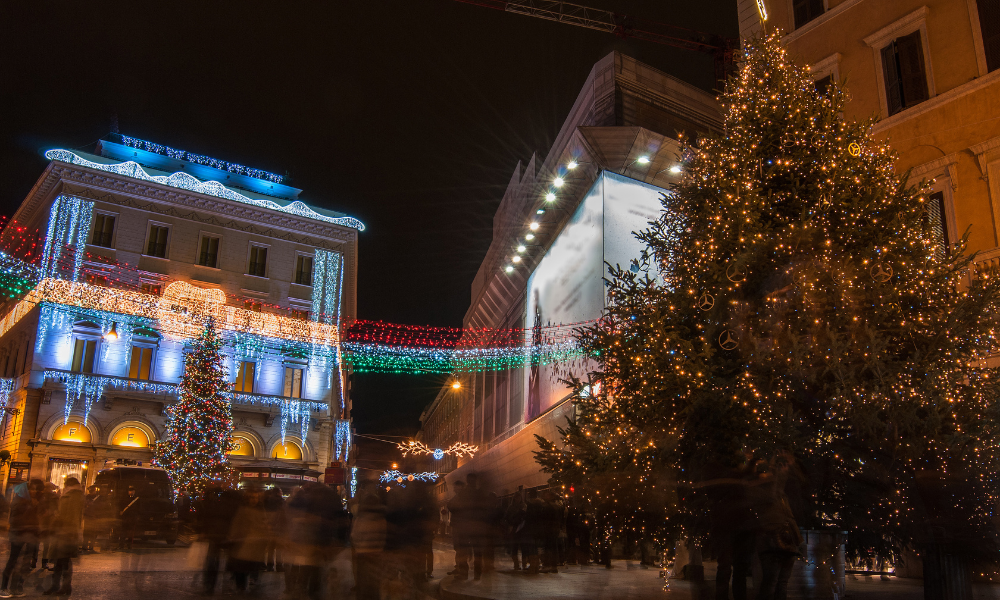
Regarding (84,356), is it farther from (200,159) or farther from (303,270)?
(200,159)

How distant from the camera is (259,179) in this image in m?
43.6

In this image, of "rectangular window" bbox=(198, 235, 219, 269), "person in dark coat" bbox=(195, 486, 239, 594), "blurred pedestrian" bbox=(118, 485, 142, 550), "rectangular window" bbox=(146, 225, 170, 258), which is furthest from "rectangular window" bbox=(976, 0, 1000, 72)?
"rectangular window" bbox=(146, 225, 170, 258)

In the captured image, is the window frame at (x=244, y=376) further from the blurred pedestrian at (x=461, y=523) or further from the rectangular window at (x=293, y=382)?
the blurred pedestrian at (x=461, y=523)

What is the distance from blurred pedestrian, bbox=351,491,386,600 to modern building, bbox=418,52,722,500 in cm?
1097

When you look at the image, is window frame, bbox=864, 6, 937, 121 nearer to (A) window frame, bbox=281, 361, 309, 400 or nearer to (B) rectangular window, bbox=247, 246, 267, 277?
(A) window frame, bbox=281, 361, 309, 400

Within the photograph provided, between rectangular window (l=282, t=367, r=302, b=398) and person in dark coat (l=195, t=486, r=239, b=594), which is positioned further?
rectangular window (l=282, t=367, r=302, b=398)

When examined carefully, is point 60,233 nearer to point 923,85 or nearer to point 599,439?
point 599,439

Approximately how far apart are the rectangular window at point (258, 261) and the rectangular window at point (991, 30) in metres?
34.6

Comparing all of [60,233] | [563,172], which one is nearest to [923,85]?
[563,172]

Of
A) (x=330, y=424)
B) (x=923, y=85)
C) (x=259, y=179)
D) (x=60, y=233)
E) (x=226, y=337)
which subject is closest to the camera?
(x=923, y=85)

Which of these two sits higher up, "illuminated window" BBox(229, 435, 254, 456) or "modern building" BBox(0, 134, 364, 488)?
"modern building" BBox(0, 134, 364, 488)

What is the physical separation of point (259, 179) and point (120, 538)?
29.9m

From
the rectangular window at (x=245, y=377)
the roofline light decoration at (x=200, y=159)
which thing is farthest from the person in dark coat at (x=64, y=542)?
the roofline light decoration at (x=200, y=159)

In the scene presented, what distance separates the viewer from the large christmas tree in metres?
9.37
